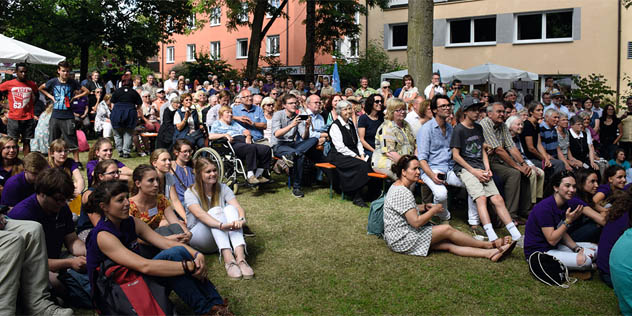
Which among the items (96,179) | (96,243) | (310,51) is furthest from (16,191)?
(310,51)

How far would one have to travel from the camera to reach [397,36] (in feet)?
94.5

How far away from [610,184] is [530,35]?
65.6 ft

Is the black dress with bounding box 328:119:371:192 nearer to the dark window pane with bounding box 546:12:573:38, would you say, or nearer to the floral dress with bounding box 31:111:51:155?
the floral dress with bounding box 31:111:51:155

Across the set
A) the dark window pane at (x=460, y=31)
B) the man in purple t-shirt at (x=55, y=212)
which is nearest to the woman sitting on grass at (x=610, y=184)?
the man in purple t-shirt at (x=55, y=212)

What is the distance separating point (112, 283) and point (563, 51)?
23.5m

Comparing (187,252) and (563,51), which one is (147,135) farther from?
(563,51)

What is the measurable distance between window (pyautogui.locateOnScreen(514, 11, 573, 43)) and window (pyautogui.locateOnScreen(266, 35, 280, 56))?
51.4ft

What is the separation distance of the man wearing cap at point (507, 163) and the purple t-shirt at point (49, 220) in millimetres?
5439

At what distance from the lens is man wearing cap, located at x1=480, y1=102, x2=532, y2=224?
7.59 m

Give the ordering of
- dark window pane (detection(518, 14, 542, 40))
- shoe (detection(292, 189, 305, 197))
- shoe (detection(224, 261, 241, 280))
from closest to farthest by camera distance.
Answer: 1. shoe (detection(224, 261, 241, 280))
2. shoe (detection(292, 189, 305, 197))
3. dark window pane (detection(518, 14, 542, 40))

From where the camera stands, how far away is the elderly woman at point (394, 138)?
25.8 ft

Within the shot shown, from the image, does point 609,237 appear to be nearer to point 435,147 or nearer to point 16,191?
point 435,147

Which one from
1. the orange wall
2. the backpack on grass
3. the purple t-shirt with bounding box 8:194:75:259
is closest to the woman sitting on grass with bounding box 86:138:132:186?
the purple t-shirt with bounding box 8:194:75:259

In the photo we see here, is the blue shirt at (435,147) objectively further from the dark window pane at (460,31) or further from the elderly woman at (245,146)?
the dark window pane at (460,31)
